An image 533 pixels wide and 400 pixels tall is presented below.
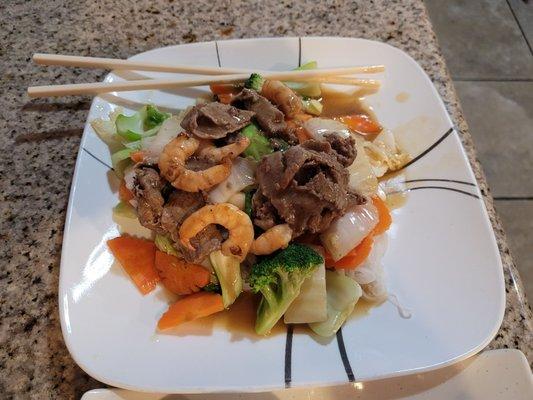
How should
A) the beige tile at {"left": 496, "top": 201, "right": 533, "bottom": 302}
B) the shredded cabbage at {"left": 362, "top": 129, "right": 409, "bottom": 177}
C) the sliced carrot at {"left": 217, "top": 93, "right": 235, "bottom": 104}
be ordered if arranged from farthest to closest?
the beige tile at {"left": 496, "top": 201, "right": 533, "bottom": 302} < the sliced carrot at {"left": 217, "top": 93, "right": 235, "bottom": 104} < the shredded cabbage at {"left": 362, "top": 129, "right": 409, "bottom": 177}

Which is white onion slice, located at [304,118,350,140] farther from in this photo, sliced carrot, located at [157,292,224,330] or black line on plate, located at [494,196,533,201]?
black line on plate, located at [494,196,533,201]

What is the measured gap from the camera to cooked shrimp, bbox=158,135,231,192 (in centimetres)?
141

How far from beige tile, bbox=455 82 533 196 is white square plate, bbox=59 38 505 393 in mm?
2209

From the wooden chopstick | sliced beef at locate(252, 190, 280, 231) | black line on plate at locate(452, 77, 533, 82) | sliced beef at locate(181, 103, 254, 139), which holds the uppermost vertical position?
the wooden chopstick

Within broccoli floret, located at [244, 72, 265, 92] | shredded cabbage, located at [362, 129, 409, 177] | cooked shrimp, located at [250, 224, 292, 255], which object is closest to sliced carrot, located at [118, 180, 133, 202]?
cooked shrimp, located at [250, 224, 292, 255]

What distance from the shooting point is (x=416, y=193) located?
1679 mm

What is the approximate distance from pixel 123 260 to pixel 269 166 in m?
0.53

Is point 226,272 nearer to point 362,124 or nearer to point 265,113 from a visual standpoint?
point 265,113

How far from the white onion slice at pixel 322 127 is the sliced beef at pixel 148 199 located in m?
0.61

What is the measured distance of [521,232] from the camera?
338 centimetres

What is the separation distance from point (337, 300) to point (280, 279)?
7.5 inches

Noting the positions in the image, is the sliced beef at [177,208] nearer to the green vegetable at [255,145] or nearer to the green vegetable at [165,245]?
the green vegetable at [165,245]

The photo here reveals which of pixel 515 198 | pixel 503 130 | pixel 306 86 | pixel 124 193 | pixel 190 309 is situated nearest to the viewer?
A: pixel 190 309

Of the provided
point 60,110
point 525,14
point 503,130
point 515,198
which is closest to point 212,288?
point 60,110
